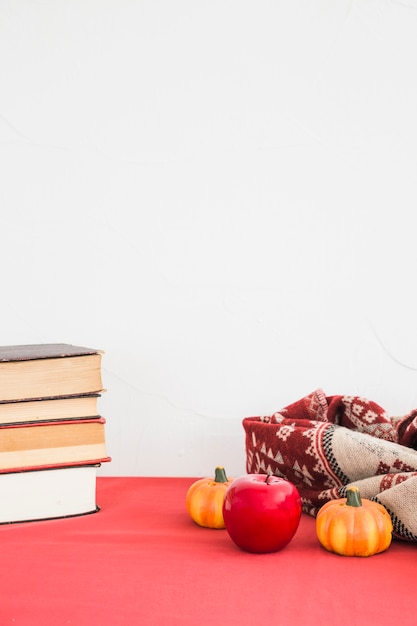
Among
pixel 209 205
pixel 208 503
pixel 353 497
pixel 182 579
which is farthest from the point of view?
pixel 209 205

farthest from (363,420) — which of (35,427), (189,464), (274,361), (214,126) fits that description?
(214,126)

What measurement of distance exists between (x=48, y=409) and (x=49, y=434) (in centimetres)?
4

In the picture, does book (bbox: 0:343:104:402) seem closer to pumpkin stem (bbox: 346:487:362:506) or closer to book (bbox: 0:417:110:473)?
book (bbox: 0:417:110:473)

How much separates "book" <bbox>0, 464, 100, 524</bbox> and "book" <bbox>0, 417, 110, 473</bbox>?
1 cm

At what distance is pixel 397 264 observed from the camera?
137cm

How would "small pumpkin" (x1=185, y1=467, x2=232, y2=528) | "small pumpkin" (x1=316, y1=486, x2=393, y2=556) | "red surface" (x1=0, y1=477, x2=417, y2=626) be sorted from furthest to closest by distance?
"small pumpkin" (x1=185, y1=467, x2=232, y2=528)
"small pumpkin" (x1=316, y1=486, x2=393, y2=556)
"red surface" (x1=0, y1=477, x2=417, y2=626)

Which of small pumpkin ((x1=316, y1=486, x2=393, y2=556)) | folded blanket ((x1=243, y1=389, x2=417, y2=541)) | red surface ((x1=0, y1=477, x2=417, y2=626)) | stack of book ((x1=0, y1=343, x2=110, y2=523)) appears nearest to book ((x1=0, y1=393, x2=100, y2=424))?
stack of book ((x1=0, y1=343, x2=110, y2=523))

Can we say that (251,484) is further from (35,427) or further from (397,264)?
(397,264)

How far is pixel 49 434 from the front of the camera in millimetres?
1067

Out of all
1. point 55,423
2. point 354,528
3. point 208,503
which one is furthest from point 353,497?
point 55,423

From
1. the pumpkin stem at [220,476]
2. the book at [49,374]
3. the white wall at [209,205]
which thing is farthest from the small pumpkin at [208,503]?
the white wall at [209,205]

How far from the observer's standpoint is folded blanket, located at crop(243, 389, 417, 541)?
0.94m

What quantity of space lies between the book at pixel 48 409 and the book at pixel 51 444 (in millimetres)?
12

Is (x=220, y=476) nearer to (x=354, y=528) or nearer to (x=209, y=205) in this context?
(x=354, y=528)
